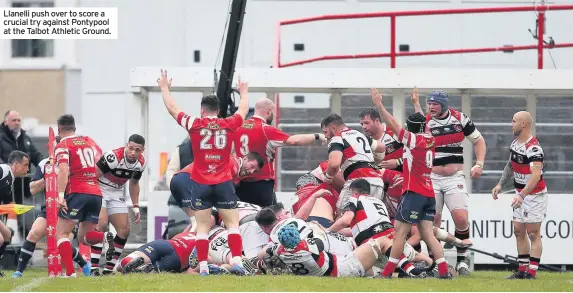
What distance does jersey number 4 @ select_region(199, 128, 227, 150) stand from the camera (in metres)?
16.9

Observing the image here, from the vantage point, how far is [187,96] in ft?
78.5

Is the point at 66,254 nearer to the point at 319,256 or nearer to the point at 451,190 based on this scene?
the point at 319,256

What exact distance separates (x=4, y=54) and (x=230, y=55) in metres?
15.7

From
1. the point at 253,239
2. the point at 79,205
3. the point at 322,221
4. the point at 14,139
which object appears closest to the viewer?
the point at 79,205

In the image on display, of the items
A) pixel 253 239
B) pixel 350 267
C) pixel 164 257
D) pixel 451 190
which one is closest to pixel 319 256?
pixel 350 267

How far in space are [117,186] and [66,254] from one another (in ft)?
5.07

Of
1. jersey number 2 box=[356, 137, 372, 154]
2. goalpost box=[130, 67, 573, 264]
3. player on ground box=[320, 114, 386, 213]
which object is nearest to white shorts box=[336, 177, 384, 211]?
player on ground box=[320, 114, 386, 213]

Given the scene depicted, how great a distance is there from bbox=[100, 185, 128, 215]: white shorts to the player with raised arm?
187cm

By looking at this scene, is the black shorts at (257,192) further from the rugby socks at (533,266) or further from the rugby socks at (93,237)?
the rugby socks at (533,266)

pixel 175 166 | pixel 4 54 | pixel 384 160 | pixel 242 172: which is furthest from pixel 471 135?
pixel 4 54

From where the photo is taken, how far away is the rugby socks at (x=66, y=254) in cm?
1733

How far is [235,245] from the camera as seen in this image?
17000mm

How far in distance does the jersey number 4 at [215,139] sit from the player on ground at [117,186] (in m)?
1.48

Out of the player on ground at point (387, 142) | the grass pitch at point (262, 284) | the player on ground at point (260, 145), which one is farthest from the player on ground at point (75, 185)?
the player on ground at point (387, 142)
